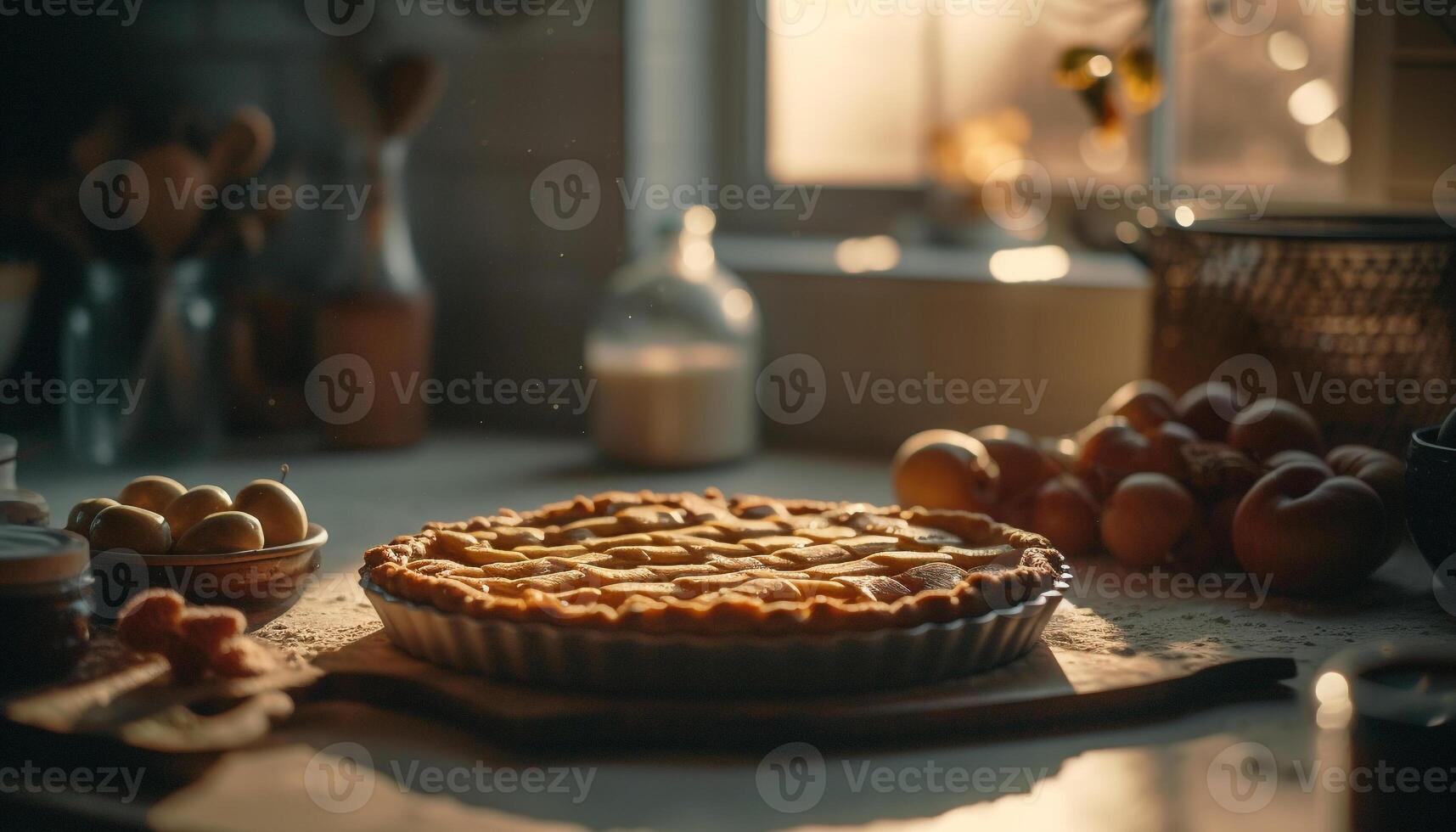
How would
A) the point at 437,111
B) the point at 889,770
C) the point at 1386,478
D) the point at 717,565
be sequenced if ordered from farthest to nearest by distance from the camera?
the point at 437,111, the point at 1386,478, the point at 717,565, the point at 889,770

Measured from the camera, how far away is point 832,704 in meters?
0.80

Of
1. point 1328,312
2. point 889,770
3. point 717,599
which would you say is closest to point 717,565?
point 717,599

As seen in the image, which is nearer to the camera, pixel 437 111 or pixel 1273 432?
pixel 1273 432

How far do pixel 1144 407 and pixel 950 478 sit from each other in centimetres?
18

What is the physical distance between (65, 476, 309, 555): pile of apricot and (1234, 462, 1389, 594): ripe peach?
648mm

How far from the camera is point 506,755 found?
0.78 m

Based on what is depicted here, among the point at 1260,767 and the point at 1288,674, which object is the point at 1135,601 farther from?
the point at 1260,767

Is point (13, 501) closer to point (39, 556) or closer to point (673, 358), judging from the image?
point (39, 556)

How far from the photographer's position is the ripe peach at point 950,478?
118 centimetres

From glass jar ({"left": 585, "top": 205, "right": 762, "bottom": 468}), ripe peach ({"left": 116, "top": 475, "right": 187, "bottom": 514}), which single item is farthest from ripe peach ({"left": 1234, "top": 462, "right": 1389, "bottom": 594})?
ripe peach ({"left": 116, "top": 475, "right": 187, "bottom": 514})

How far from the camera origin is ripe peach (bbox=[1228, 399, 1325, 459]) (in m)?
1.17

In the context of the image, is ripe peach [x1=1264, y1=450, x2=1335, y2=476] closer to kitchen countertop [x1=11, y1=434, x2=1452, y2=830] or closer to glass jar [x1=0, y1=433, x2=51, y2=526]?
kitchen countertop [x1=11, y1=434, x2=1452, y2=830]

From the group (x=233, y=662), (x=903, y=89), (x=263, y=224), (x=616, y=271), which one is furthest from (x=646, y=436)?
(x=233, y=662)

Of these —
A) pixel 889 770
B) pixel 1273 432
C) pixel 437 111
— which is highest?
pixel 437 111
